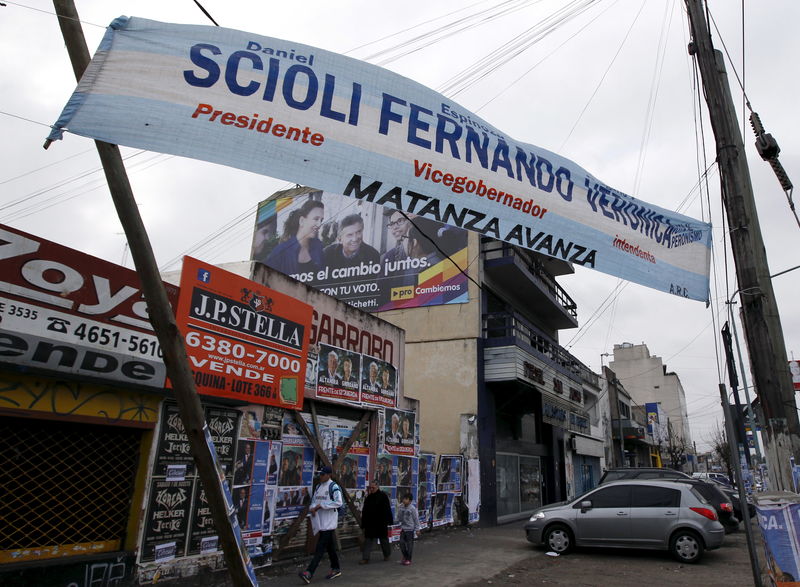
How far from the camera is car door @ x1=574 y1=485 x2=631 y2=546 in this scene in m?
12.1

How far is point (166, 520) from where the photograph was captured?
7.93m

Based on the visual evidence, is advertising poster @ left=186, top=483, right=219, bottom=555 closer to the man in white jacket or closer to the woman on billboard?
the man in white jacket

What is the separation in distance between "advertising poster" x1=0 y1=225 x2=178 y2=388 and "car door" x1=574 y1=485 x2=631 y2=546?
375 inches

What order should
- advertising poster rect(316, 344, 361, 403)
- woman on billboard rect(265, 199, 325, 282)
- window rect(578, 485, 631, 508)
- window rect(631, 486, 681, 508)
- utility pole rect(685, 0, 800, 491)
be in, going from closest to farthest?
utility pole rect(685, 0, 800, 491)
advertising poster rect(316, 344, 361, 403)
window rect(631, 486, 681, 508)
window rect(578, 485, 631, 508)
woman on billboard rect(265, 199, 325, 282)

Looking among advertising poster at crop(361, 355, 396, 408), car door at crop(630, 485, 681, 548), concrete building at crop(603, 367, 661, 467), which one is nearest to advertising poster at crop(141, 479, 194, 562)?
advertising poster at crop(361, 355, 396, 408)

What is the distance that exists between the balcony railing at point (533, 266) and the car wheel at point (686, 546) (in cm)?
965

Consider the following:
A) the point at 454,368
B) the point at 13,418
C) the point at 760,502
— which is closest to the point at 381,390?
the point at 454,368

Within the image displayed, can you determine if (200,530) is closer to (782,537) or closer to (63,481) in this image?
(63,481)

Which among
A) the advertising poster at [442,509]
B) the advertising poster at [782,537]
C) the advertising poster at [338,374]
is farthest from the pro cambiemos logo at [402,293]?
the advertising poster at [782,537]

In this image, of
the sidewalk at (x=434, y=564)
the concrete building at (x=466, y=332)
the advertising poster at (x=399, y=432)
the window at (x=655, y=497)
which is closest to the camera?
the sidewalk at (x=434, y=564)

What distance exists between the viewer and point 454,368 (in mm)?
19688

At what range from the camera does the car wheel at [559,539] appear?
12508 millimetres

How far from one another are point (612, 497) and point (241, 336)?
877cm

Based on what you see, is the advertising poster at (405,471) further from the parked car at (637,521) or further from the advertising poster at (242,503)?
the advertising poster at (242,503)
